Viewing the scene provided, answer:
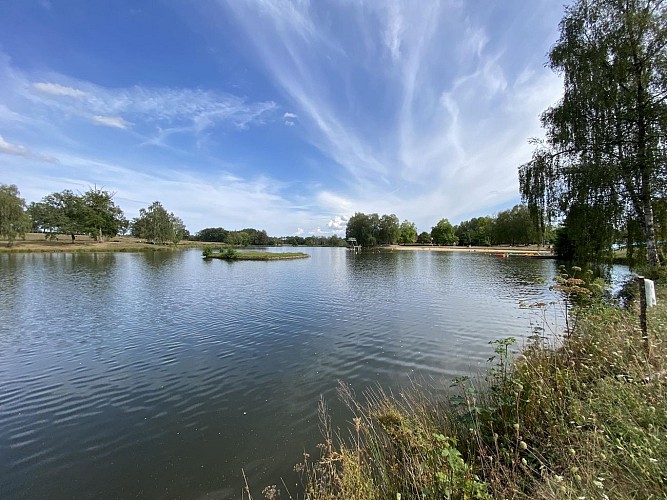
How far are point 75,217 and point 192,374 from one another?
9654cm

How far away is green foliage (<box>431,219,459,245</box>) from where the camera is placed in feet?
416

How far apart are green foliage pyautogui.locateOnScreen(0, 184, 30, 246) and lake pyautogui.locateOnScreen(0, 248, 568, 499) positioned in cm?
6025

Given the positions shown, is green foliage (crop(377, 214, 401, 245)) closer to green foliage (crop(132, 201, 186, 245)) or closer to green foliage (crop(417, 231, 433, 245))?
green foliage (crop(417, 231, 433, 245))

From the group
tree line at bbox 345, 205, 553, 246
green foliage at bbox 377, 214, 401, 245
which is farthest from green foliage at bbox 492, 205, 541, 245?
green foliage at bbox 377, 214, 401, 245

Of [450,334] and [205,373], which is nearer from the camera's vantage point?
[205,373]

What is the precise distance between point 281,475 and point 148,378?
5645mm

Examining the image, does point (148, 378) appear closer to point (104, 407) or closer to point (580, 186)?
point (104, 407)

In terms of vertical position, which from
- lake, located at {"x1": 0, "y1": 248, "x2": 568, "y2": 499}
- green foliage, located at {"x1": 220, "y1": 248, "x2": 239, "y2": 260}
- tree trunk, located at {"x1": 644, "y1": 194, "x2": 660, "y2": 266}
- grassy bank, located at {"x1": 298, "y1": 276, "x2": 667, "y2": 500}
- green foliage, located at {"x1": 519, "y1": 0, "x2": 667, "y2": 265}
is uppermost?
green foliage, located at {"x1": 519, "y1": 0, "x2": 667, "y2": 265}

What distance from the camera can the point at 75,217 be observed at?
8025 centimetres

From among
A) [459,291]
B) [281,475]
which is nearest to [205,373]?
[281,475]

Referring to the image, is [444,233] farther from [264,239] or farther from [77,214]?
[77,214]

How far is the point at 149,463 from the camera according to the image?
528 centimetres

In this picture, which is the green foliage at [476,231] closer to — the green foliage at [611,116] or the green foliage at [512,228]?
the green foliage at [512,228]

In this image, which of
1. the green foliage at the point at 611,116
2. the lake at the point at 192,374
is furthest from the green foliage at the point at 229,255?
the green foliage at the point at 611,116
